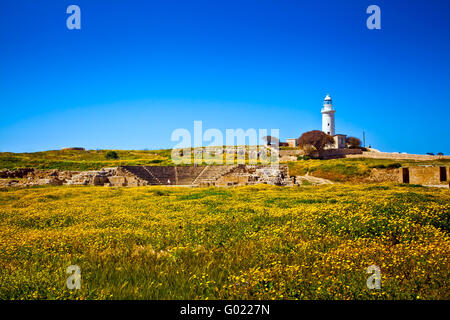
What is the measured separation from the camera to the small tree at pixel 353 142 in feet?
234

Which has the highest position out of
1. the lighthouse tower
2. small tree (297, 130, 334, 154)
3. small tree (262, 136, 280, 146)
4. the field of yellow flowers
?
the lighthouse tower

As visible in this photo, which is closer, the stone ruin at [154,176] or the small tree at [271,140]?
→ the stone ruin at [154,176]

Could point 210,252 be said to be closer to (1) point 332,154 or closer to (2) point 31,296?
(2) point 31,296

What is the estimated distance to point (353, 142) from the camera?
235 ft

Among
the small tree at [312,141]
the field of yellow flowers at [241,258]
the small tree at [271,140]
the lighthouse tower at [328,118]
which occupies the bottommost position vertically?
the field of yellow flowers at [241,258]

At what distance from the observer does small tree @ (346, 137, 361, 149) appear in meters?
71.3

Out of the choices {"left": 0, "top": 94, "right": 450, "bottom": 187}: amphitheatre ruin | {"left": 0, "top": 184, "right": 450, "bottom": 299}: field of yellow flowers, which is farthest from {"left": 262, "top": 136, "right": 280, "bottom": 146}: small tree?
{"left": 0, "top": 184, "right": 450, "bottom": 299}: field of yellow flowers

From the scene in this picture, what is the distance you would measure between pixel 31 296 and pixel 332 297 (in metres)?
4.20

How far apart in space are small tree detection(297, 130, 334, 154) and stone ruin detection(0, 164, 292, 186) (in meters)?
16.9

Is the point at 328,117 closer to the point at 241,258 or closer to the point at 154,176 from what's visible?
the point at 154,176

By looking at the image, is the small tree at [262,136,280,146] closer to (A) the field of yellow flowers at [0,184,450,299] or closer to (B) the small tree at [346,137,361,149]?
(B) the small tree at [346,137,361,149]

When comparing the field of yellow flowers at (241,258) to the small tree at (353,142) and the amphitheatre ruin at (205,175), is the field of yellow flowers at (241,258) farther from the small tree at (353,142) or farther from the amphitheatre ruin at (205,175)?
the small tree at (353,142)

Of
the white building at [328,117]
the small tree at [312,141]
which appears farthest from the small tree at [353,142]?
the small tree at [312,141]

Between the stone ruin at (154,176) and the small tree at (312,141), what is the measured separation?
665 inches
